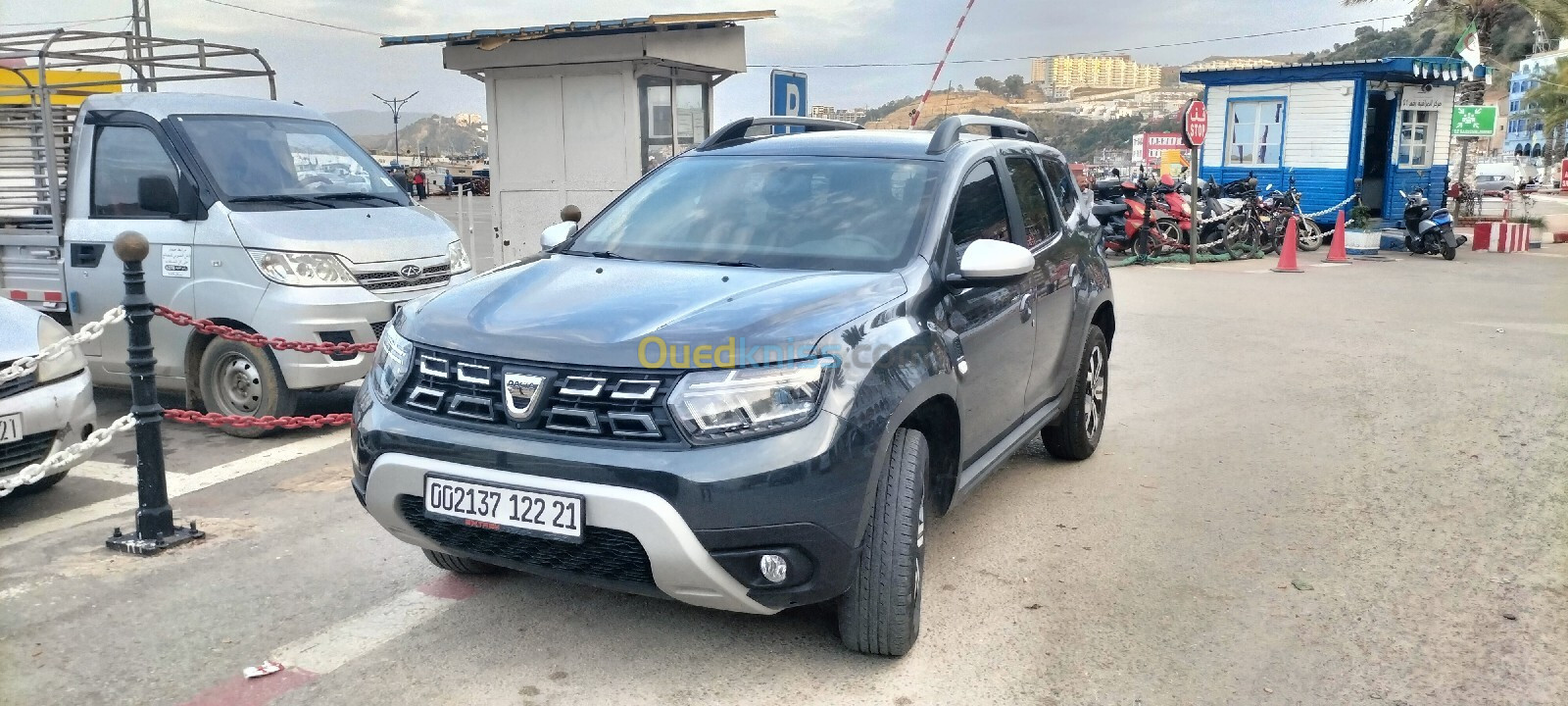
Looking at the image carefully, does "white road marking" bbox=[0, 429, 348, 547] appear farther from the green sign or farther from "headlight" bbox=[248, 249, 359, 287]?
the green sign

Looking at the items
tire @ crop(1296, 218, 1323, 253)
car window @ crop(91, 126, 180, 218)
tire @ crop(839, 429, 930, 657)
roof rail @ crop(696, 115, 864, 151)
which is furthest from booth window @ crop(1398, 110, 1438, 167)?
tire @ crop(839, 429, 930, 657)

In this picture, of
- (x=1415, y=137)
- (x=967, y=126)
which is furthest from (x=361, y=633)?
(x=1415, y=137)

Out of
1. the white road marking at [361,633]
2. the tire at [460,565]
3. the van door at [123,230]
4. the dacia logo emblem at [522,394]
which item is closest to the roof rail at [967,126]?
the dacia logo emblem at [522,394]

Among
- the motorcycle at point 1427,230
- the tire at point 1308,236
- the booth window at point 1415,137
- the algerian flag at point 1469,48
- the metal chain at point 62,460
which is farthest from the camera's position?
the algerian flag at point 1469,48

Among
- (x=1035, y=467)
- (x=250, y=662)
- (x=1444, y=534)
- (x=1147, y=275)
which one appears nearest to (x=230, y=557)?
(x=250, y=662)

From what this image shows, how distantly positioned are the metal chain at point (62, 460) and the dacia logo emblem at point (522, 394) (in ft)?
7.31

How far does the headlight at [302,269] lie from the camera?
243 inches

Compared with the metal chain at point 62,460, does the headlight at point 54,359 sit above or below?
above

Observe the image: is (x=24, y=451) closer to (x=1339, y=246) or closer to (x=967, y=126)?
(x=967, y=126)

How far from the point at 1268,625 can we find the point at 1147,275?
40.4 feet

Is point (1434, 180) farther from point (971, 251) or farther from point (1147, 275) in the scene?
point (971, 251)

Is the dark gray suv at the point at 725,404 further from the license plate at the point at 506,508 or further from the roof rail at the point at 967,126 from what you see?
the roof rail at the point at 967,126

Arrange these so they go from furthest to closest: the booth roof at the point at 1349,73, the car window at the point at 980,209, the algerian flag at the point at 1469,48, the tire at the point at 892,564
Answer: the algerian flag at the point at 1469,48 < the booth roof at the point at 1349,73 < the car window at the point at 980,209 < the tire at the point at 892,564

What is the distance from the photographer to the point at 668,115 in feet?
37.5
